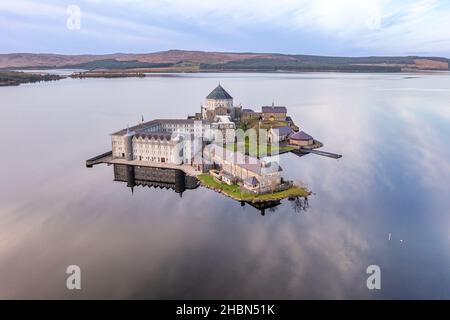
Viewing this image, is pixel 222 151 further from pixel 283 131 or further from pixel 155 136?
pixel 283 131

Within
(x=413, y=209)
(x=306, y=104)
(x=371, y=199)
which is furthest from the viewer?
(x=306, y=104)

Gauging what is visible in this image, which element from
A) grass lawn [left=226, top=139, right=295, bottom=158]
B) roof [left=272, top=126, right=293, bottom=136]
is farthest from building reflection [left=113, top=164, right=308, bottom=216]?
roof [left=272, top=126, right=293, bottom=136]

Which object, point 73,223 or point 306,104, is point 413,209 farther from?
point 306,104

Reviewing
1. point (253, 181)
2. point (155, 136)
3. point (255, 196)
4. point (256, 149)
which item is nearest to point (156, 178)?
point (155, 136)

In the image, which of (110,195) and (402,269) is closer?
(402,269)

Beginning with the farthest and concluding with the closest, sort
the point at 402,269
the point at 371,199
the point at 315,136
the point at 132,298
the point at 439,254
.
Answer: the point at 315,136
the point at 371,199
the point at 439,254
the point at 402,269
the point at 132,298

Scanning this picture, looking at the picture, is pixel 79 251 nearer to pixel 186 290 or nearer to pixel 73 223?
pixel 73 223

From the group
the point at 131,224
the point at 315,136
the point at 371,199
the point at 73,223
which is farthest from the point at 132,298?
the point at 315,136
